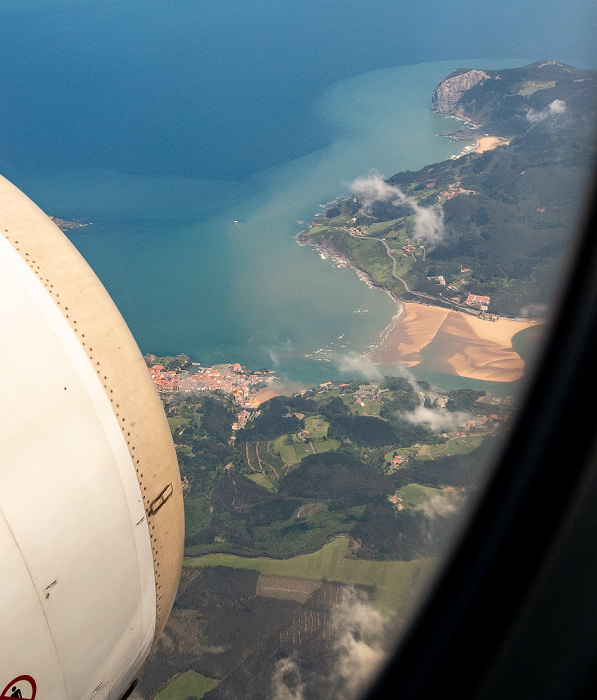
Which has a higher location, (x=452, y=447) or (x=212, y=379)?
(x=212, y=379)

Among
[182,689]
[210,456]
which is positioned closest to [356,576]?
[182,689]

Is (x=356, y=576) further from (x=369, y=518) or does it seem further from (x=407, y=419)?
(x=407, y=419)

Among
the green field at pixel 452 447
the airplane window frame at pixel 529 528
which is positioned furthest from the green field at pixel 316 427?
the airplane window frame at pixel 529 528

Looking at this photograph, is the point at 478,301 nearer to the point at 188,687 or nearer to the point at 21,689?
the point at 188,687

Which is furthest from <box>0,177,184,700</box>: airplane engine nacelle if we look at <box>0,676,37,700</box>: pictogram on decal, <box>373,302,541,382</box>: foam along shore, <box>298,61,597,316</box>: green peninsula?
<box>298,61,597,316</box>: green peninsula

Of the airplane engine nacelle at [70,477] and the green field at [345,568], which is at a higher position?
the airplane engine nacelle at [70,477]

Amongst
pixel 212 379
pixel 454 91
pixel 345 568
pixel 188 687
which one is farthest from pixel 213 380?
pixel 454 91

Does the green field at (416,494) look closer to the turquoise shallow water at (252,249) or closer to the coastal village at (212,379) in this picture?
the turquoise shallow water at (252,249)
